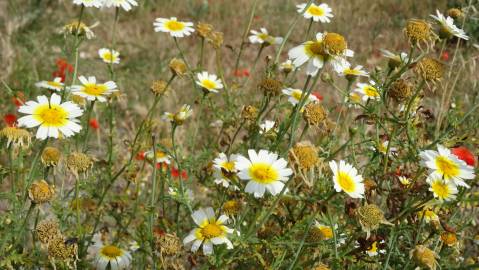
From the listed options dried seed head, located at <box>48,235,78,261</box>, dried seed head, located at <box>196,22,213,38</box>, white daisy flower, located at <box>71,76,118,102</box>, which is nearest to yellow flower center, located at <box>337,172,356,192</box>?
dried seed head, located at <box>48,235,78,261</box>

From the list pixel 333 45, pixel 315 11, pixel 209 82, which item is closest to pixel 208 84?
pixel 209 82

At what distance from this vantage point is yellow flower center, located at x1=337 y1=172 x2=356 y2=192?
4.57 ft

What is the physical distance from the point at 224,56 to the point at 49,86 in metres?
3.37

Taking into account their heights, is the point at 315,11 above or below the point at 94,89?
above

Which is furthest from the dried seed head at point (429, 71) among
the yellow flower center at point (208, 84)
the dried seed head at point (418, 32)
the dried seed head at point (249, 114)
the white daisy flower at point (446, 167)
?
the yellow flower center at point (208, 84)

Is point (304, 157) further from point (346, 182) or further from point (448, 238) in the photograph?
point (448, 238)

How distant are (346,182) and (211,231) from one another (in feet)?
1.29

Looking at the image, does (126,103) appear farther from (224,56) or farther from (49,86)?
(49,86)

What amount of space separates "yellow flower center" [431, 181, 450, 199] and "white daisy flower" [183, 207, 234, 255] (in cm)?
Result: 53

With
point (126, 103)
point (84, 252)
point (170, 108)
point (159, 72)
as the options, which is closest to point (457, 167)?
point (84, 252)

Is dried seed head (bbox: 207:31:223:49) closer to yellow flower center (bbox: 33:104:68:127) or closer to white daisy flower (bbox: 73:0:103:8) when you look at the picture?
white daisy flower (bbox: 73:0:103:8)

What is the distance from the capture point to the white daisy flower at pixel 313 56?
1449 millimetres

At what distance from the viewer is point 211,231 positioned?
156cm

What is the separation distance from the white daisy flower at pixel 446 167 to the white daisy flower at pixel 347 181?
0.17m
